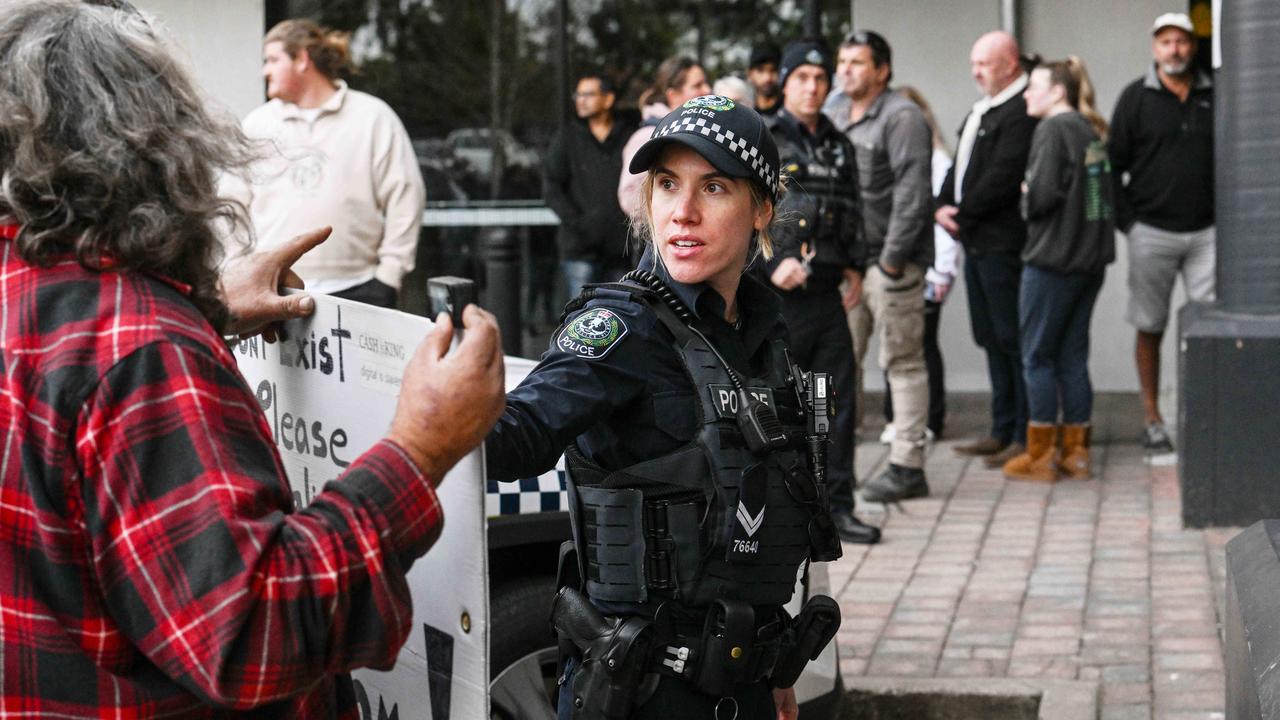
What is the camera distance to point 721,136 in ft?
9.05

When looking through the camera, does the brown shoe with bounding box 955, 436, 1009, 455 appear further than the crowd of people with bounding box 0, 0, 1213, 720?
Yes

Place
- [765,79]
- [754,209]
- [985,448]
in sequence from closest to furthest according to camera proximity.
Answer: [754,209]
[985,448]
[765,79]

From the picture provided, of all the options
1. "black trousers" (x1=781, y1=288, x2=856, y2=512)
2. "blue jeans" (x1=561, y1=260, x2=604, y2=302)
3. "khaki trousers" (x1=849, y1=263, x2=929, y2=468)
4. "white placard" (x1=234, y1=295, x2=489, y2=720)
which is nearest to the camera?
"white placard" (x1=234, y1=295, x2=489, y2=720)

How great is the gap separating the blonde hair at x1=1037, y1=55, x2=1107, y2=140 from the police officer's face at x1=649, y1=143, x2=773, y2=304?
5.91 m

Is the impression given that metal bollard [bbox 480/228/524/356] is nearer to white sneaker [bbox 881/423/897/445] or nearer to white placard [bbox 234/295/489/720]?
white sneaker [bbox 881/423/897/445]

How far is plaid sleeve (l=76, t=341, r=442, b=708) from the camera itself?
1.70 meters

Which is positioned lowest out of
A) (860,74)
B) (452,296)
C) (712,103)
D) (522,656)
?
(522,656)

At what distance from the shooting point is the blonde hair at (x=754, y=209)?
114 inches

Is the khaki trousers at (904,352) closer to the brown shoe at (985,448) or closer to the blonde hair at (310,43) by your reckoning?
the brown shoe at (985,448)

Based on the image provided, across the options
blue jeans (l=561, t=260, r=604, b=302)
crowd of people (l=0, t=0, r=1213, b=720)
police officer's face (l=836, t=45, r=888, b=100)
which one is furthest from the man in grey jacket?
crowd of people (l=0, t=0, r=1213, b=720)

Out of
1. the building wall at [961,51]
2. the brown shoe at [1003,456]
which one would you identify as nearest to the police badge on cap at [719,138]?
the brown shoe at [1003,456]

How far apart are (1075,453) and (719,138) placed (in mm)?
6153

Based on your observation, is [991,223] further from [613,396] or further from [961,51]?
[613,396]

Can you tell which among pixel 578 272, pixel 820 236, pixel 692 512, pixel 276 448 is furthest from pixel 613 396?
pixel 578 272
